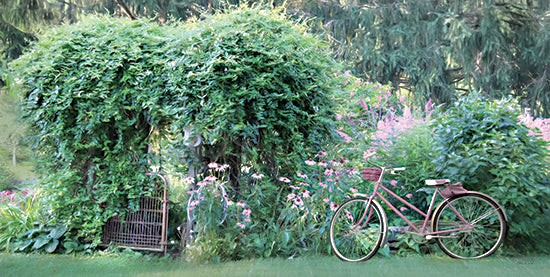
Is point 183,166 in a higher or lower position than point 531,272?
higher

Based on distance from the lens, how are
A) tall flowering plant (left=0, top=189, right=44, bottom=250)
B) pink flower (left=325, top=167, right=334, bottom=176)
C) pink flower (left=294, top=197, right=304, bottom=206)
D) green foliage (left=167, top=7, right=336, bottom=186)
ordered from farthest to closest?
tall flowering plant (left=0, top=189, right=44, bottom=250), pink flower (left=325, top=167, right=334, bottom=176), pink flower (left=294, top=197, right=304, bottom=206), green foliage (left=167, top=7, right=336, bottom=186)

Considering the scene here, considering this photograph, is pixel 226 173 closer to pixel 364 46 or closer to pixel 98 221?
pixel 98 221

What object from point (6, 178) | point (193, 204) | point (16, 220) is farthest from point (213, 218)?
point (6, 178)

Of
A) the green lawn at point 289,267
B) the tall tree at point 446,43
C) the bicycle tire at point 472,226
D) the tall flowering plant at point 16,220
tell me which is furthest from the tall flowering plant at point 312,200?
the tall tree at point 446,43

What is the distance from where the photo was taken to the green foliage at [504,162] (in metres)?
4.60

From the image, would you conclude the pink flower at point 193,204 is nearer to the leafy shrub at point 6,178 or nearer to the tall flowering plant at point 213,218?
the tall flowering plant at point 213,218

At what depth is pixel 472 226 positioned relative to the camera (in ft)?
14.1

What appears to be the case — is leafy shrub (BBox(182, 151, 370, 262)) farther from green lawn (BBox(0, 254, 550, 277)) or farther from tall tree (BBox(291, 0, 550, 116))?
tall tree (BBox(291, 0, 550, 116))

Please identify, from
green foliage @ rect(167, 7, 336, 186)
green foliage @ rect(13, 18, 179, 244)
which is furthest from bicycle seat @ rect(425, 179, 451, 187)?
green foliage @ rect(13, 18, 179, 244)

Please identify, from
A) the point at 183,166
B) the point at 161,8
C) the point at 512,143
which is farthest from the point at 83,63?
the point at 161,8

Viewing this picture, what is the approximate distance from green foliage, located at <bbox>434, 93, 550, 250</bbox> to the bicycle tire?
23 cm

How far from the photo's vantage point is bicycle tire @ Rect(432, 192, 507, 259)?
4.21 meters

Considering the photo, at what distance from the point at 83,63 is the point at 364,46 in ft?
32.6

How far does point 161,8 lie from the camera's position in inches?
537
